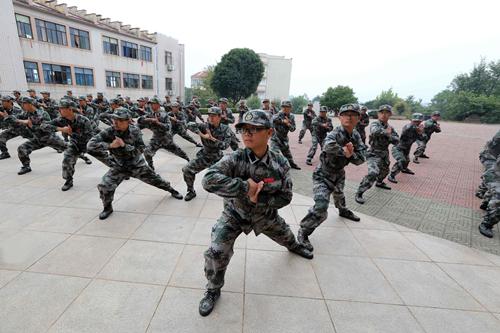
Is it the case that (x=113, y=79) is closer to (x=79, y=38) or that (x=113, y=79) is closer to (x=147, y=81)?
(x=79, y=38)

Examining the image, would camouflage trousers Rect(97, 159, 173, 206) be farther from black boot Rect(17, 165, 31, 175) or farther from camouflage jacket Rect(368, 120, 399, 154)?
camouflage jacket Rect(368, 120, 399, 154)

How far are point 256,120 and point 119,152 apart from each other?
3311 mm

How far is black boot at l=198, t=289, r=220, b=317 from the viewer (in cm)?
254

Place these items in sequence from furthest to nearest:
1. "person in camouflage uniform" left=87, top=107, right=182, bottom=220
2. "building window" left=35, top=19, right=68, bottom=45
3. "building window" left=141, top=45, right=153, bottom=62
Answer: "building window" left=141, top=45, right=153, bottom=62
"building window" left=35, top=19, right=68, bottom=45
"person in camouflage uniform" left=87, top=107, right=182, bottom=220

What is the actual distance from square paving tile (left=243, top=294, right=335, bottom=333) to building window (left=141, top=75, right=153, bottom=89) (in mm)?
33908

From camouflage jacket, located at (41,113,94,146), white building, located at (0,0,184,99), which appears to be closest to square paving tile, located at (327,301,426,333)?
camouflage jacket, located at (41,113,94,146)

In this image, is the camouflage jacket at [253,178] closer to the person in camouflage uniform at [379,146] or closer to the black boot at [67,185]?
the person in camouflage uniform at [379,146]

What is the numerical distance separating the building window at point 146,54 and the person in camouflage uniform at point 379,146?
32.0 metres

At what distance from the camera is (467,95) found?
117ft

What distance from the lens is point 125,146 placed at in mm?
4551

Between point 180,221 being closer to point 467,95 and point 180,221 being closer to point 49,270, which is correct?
point 49,270

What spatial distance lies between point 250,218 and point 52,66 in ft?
90.0

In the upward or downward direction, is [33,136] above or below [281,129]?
below

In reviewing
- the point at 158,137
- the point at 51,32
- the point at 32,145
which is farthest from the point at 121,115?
the point at 51,32
